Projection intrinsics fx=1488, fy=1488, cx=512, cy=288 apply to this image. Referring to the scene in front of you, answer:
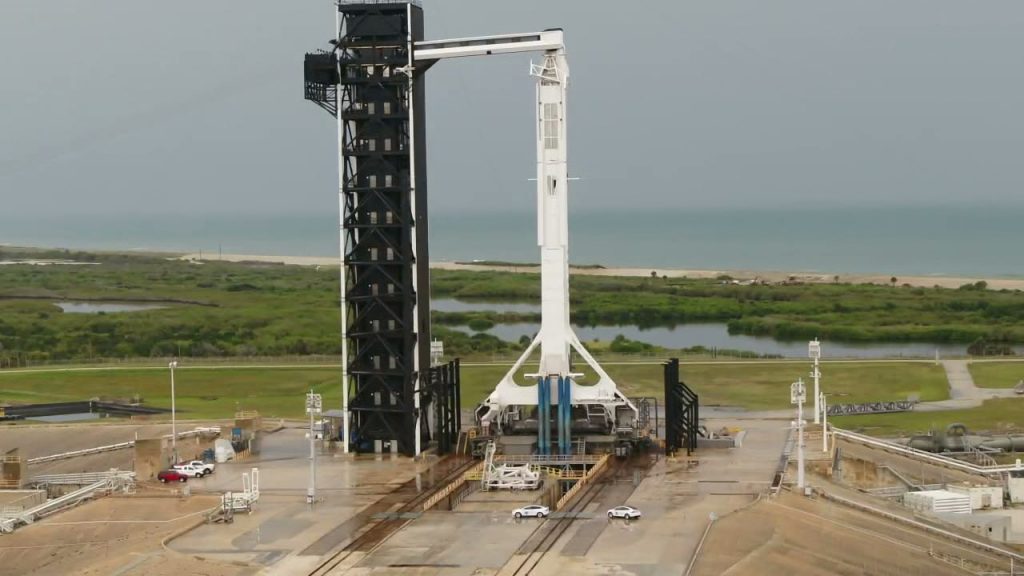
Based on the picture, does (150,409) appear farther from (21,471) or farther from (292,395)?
(21,471)

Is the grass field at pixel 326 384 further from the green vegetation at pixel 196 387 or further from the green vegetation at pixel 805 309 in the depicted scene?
the green vegetation at pixel 805 309

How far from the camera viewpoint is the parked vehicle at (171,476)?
6444 centimetres

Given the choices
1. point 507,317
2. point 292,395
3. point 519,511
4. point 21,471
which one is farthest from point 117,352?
point 519,511

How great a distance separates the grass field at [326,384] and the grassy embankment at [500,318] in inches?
566

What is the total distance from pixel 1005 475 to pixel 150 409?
50.2 metres

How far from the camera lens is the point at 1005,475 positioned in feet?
216

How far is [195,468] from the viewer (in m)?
65.4

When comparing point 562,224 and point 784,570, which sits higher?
point 562,224

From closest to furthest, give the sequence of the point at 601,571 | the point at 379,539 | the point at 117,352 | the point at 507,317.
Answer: the point at 601,571 → the point at 379,539 → the point at 117,352 → the point at 507,317

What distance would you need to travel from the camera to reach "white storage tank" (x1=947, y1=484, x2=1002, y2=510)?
6028 cm

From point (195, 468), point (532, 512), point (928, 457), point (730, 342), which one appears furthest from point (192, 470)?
point (730, 342)

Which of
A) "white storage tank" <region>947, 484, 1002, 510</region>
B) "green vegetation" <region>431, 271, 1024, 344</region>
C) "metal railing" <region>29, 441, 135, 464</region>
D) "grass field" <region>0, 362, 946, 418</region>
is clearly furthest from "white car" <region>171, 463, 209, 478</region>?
"green vegetation" <region>431, 271, 1024, 344</region>

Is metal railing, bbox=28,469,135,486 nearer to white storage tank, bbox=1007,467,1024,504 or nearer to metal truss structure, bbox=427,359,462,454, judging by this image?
metal truss structure, bbox=427,359,462,454

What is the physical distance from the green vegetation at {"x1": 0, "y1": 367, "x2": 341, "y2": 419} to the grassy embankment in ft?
47.2
